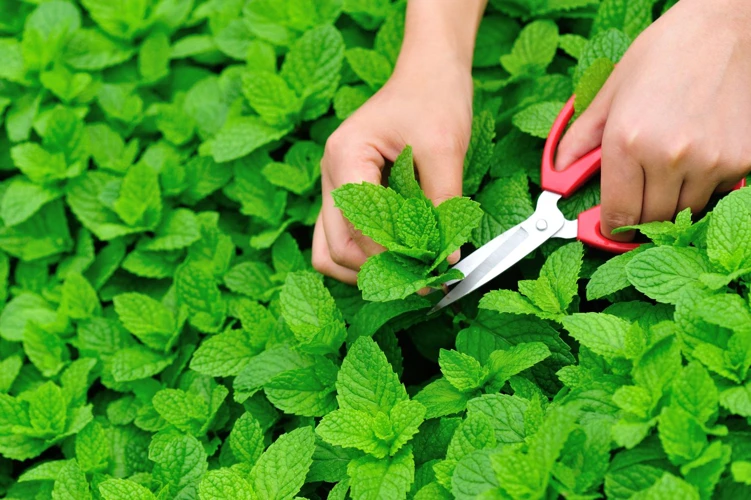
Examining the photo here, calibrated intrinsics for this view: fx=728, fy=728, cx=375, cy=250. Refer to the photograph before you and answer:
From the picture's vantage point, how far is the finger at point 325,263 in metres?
1.33

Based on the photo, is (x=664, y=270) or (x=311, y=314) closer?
(x=664, y=270)

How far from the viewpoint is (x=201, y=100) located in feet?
6.13

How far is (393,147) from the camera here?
128 centimetres

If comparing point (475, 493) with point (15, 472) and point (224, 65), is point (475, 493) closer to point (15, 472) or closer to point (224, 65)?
point (15, 472)

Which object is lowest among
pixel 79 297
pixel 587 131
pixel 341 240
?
pixel 79 297

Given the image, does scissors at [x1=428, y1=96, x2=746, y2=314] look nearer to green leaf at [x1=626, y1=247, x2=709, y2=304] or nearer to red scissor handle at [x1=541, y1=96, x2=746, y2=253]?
red scissor handle at [x1=541, y1=96, x2=746, y2=253]

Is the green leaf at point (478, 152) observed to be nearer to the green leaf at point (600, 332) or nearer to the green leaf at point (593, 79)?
the green leaf at point (593, 79)

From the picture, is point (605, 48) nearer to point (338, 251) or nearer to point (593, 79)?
point (593, 79)

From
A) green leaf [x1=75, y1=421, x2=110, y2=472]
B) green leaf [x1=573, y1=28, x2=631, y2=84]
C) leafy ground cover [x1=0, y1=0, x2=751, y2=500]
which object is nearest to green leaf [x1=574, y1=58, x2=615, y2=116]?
leafy ground cover [x1=0, y1=0, x2=751, y2=500]

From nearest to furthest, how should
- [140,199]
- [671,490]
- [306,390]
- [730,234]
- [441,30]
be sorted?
[671,490], [730,234], [306,390], [441,30], [140,199]

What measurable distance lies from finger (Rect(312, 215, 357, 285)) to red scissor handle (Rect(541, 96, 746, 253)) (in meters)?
0.38

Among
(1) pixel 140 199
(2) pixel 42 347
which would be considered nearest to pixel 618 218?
(1) pixel 140 199

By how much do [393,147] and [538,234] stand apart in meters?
0.29

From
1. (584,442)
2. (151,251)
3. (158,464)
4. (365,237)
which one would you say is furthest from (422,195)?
(151,251)
